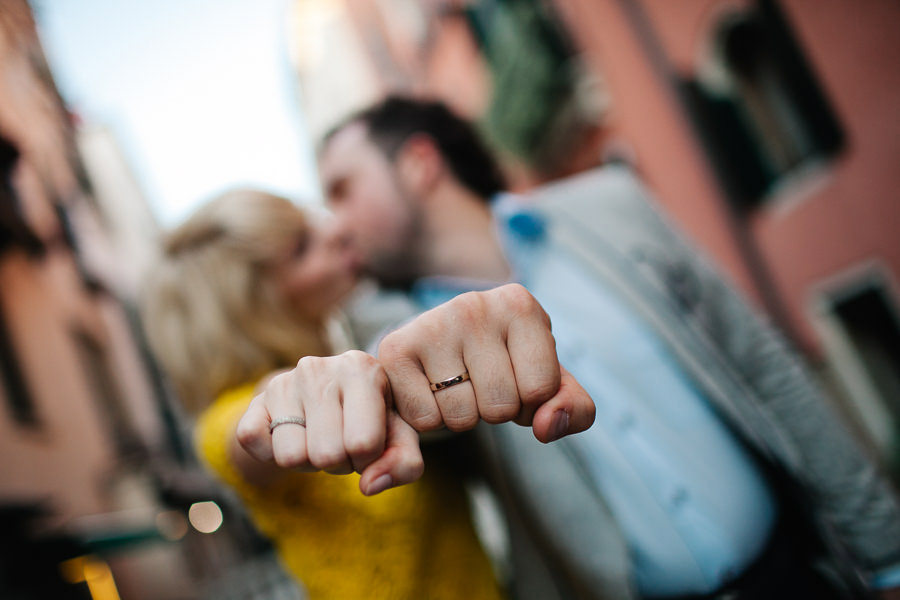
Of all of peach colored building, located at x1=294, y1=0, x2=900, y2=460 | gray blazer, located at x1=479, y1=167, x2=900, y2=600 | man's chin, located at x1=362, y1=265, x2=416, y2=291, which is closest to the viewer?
gray blazer, located at x1=479, y1=167, x2=900, y2=600

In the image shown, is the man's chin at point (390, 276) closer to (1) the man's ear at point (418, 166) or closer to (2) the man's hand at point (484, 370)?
(1) the man's ear at point (418, 166)

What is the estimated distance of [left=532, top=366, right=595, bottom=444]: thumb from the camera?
1.29ft

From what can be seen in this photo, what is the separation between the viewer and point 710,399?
1.10 meters

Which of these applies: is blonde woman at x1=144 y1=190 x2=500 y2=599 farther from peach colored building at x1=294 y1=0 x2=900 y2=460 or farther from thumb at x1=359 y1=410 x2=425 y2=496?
peach colored building at x1=294 y1=0 x2=900 y2=460

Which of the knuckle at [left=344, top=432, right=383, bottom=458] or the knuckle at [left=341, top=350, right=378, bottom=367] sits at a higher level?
the knuckle at [left=341, top=350, right=378, bottom=367]

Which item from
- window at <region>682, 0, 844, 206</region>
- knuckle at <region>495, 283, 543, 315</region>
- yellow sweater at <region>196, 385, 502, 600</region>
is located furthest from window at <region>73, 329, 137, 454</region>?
window at <region>682, 0, 844, 206</region>

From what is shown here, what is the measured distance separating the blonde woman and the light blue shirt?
248 millimetres

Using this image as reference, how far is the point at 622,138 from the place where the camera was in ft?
19.9

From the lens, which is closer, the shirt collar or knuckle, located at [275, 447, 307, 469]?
knuckle, located at [275, 447, 307, 469]

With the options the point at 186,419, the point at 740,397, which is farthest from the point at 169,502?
the point at 740,397

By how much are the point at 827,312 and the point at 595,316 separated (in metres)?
4.51

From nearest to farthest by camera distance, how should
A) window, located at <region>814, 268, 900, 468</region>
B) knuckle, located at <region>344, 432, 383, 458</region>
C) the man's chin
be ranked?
1. knuckle, located at <region>344, 432, 383, 458</region>
2. the man's chin
3. window, located at <region>814, 268, 900, 468</region>

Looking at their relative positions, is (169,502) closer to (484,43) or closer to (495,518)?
(495,518)

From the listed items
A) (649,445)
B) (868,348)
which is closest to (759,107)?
(868,348)
